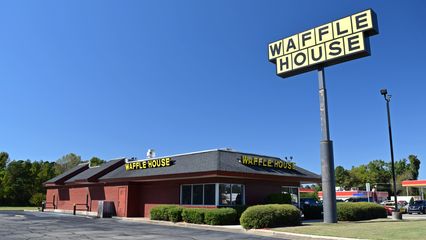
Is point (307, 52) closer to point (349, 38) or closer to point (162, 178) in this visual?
point (349, 38)

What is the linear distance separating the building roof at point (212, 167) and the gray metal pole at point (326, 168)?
4817 millimetres

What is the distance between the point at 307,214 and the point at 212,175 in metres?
9.57

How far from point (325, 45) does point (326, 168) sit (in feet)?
24.7

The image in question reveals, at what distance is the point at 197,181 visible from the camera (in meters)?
28.5

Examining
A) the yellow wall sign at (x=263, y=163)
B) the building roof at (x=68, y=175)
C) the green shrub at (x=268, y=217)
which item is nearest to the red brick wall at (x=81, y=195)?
the building roof at (x=68, y=175)

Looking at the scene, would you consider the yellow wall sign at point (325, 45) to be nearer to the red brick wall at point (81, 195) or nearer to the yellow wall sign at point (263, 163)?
the yellow wall sign at point (263, 163)

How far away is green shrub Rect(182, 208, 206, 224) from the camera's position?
83.8 ft

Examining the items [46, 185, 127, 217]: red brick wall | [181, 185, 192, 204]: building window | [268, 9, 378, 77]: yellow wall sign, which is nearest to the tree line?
[46, 185, 127, 217]: red brick wall

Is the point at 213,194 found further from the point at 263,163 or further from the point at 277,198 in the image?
the point at 263,163

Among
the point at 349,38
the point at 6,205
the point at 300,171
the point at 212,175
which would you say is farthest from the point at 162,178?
the point at 6,205

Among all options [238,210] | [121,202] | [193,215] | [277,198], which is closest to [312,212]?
[277,198]

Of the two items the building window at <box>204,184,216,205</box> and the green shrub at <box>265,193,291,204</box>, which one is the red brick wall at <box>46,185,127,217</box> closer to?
the building window at <box>204,184,216,205</box>

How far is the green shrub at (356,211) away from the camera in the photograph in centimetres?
2661

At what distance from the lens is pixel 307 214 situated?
1222 inches
